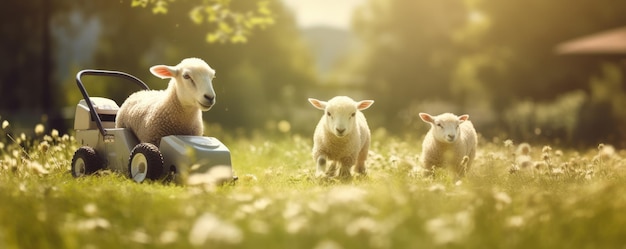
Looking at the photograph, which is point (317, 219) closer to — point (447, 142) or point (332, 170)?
point (332, 170)

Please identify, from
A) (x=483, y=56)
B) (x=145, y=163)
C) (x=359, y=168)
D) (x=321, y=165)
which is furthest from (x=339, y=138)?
(x=483, y=56)

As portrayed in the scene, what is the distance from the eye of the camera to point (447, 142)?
8.02 metres

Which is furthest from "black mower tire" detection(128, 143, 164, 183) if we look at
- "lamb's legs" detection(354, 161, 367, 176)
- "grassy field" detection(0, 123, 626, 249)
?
"lamb's legs" detection(354, 161, 367, 176)

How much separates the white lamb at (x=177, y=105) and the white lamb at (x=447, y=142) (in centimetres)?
269

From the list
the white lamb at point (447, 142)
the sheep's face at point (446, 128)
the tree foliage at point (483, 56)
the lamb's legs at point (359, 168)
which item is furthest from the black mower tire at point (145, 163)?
the tree foliage at point (483, 56)

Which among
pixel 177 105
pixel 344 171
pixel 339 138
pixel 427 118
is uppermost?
→ pixel 427 118

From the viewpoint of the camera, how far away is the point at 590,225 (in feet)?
13.6

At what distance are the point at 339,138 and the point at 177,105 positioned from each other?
1.88 metres

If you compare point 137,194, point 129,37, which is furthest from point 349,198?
point 129,37

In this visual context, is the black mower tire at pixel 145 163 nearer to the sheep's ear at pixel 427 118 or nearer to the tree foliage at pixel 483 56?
the sheep's ear at pixel 427 118

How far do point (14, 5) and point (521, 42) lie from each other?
20.2 meters

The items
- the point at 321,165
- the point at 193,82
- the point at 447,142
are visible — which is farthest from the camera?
the point at 447,142

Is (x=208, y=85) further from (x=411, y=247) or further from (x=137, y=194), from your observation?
(x=411, y=247)

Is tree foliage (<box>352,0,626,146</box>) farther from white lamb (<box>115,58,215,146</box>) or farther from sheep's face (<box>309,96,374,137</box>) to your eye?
white lamb (<box>115,58,215,146</box>)
